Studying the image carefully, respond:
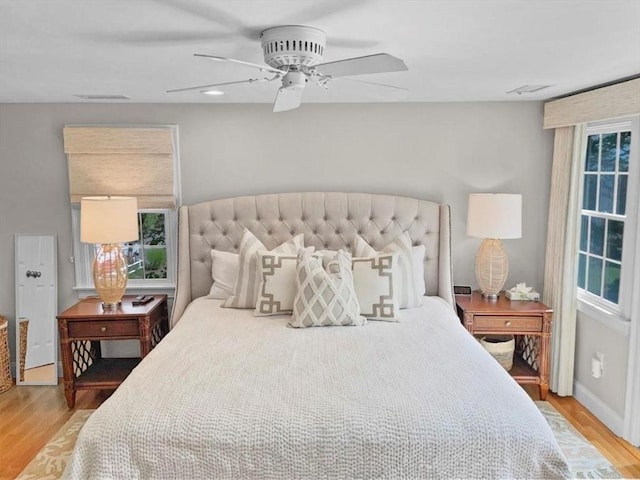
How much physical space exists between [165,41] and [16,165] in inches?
99.1

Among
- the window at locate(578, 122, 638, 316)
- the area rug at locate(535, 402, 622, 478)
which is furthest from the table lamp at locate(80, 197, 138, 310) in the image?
the window at locate(578, 122, 638, 316)

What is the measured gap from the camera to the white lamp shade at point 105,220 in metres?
3.50

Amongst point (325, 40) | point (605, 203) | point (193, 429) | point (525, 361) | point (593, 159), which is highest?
point (325, 40)

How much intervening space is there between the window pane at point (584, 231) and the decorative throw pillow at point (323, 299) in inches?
71.9

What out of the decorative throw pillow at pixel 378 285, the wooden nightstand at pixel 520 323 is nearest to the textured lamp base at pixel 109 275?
the decorative throw pillow at pixel 378 285

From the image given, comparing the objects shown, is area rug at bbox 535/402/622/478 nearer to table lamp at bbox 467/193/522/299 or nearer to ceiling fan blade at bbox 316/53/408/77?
table lamp at bbox 467/193/522/299

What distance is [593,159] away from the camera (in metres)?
3.59

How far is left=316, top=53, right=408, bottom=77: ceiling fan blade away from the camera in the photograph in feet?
6.01

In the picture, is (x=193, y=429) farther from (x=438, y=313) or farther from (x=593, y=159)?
(x=593, y=159)

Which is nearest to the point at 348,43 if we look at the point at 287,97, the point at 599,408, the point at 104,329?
the point at 287,97

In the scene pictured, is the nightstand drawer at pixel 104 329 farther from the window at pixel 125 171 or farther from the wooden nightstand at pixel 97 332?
the window at pixel 125 171

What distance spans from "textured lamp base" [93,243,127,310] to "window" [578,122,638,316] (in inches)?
131

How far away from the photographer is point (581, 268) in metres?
3.72

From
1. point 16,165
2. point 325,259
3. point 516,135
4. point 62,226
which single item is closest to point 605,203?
point 516,135
